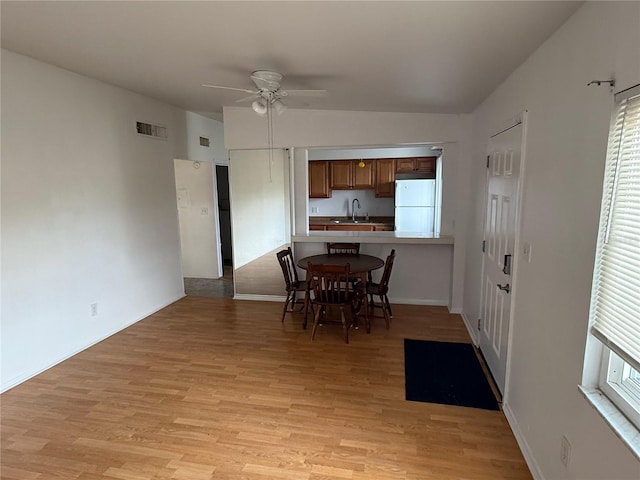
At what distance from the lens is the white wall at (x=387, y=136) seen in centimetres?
417

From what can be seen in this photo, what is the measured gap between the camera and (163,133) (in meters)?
4.52

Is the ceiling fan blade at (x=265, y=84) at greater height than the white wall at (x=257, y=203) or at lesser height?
greater

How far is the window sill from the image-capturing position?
116 centimetres

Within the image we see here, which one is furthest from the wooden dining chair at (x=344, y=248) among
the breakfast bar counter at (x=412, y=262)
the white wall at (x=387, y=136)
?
the white wall at (x=387, y=136)

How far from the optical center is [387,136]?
169 inches

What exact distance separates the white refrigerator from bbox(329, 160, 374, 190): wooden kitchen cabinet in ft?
2.51

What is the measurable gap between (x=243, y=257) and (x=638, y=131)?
440 cm

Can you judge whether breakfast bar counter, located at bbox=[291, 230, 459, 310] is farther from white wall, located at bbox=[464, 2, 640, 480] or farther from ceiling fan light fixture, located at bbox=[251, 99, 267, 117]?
white wall, located at bbox=[464, 2, 640, 480]

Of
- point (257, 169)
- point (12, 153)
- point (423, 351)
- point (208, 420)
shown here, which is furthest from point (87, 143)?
point (423, 351)

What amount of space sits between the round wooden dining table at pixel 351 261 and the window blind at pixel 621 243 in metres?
2.39

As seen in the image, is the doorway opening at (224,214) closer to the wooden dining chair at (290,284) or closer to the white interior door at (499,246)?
the wooden dining chair at (290,284)

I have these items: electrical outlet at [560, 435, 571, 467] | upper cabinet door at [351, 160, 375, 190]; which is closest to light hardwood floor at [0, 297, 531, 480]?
electrical outlet at [560, 435, 571, 467]

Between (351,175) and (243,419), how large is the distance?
5.14 meters

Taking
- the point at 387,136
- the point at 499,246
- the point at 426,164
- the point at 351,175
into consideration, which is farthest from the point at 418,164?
the point at 499,246
